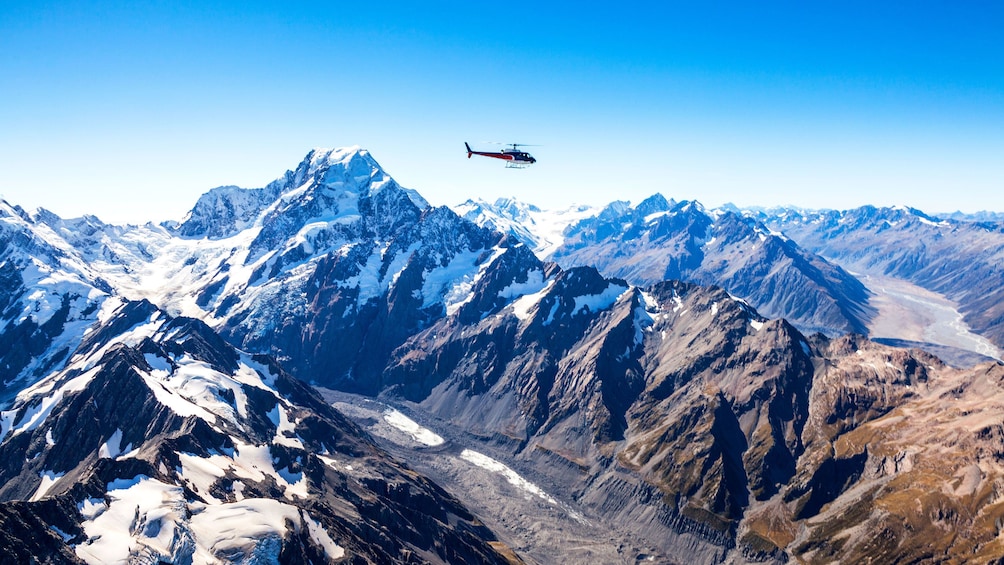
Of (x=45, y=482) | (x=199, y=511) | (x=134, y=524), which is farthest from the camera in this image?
(x=45, y=482)

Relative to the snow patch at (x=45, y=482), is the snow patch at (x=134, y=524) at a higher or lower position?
higher

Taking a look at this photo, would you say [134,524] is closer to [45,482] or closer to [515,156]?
Answer: [45,482]

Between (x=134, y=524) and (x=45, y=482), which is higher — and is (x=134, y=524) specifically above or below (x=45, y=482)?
above

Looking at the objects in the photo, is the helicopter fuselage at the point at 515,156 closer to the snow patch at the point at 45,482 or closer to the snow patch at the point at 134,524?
the snow patch at the point at 134,524

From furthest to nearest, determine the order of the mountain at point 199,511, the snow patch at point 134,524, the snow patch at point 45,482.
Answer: the snow patch at point 45,482
the mountain at point 199,511
the snow patch at point 134,524

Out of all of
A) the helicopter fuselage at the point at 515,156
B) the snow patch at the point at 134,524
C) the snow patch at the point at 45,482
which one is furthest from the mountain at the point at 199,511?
the helicopter fuselage at the point at 515,156

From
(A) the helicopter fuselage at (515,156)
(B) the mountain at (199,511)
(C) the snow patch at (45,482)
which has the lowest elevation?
(C) the snow patch at (45,482)

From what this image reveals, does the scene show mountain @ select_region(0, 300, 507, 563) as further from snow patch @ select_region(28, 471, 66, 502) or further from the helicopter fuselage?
the helicopter fuselage

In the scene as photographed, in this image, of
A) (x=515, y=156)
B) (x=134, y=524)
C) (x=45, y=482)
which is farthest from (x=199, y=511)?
(x=515, y=156)

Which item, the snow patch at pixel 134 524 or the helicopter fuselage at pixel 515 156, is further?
the helicopter fuselage at pixel 515 156

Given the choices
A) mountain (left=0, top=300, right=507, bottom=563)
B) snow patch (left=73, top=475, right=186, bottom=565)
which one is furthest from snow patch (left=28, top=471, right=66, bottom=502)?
snow patch (left=73, top=475, right=186, bottom=565)

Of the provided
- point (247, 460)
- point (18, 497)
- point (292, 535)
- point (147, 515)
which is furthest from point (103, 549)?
point (18, 497)
